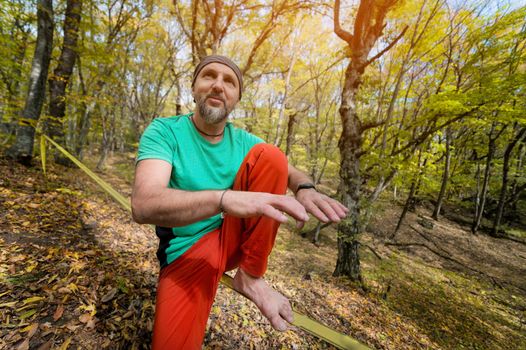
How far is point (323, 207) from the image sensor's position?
129cm

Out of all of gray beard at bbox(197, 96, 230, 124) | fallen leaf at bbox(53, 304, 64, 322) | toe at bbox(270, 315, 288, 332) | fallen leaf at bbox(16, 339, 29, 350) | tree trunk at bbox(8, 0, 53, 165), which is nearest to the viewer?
fallen leaf at bbox(16, 339, 29, 350)

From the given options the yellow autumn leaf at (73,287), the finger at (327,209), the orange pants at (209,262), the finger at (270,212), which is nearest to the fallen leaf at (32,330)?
the yellow autumn leaf at (73,287)

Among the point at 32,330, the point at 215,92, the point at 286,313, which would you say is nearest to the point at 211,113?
the point at 215,92

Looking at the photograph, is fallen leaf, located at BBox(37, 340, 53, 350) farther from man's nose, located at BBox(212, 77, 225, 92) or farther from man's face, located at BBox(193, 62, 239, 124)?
man's nose, located at BBox(212, 77, 225, 92)

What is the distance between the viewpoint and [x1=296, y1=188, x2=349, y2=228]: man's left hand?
1.23 metres

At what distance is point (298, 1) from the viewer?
6770 millimetres

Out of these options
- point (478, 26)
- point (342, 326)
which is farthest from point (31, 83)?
point (478, 26)

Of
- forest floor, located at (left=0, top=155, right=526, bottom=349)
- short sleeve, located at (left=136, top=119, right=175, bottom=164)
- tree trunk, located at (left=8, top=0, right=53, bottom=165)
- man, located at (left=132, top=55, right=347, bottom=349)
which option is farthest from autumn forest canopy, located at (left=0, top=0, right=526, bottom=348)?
short sleeve, located at (left=136, top=119, right=175, bottom=164)

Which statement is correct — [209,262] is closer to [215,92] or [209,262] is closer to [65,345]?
[65,345]

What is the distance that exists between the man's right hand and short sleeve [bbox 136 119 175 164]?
2.30 ft

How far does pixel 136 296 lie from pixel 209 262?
109 centimetres

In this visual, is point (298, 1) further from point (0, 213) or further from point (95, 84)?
point (95, 84)

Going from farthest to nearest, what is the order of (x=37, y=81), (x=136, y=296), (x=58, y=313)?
(x=37, y=81) < (x=136, y=296) < (x=58, y=313)

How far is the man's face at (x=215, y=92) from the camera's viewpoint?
1.89 meters
